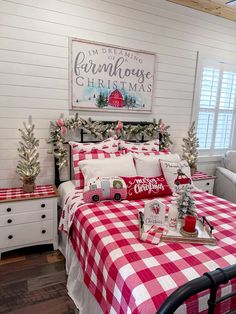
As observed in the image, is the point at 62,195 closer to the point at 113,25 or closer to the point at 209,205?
the point at 209,205

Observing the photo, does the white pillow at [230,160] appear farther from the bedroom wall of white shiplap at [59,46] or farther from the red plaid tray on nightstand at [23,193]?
the red plaid tray on nightstand at [23,193]

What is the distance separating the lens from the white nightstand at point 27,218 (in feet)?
6.93

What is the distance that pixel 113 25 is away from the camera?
2.66 m

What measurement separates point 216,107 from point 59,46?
2.51m

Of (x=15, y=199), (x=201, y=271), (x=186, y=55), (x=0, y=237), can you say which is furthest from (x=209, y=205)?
(x=186, y=55)

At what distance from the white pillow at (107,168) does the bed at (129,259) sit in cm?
27

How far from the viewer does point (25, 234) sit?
7.23 ft

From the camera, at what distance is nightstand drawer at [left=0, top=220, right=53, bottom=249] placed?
2.13 metres

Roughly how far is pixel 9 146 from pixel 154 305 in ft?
6.74

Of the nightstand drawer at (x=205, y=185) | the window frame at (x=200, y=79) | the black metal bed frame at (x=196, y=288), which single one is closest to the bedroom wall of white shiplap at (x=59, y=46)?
the window frame at (x=200, y=79)

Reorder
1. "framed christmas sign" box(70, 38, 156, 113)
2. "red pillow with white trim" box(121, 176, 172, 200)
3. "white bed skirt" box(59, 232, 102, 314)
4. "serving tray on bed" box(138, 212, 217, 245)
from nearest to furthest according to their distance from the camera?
1. "serving tray on bed" box(138, 212, 217, 245)
2. "white bed skirt" box(59, 232, 102, 314)
3. "red pillow with white trim" box(121, 176, 172, 200)
4. "framed christmas sign" box(70, 38, 156, 113)

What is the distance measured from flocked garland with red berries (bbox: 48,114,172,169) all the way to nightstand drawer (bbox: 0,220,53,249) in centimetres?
63

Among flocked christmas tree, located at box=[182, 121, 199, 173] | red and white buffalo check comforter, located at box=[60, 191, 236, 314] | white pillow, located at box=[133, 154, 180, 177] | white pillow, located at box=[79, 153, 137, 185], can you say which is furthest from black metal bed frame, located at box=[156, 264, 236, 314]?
flocked christmas tree, located at box=[182, 121, 199, 173]

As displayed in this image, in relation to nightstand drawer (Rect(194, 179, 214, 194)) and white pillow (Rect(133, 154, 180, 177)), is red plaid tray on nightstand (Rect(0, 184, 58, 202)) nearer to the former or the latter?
white pillow (Rect(133, 154, 180, 177))
